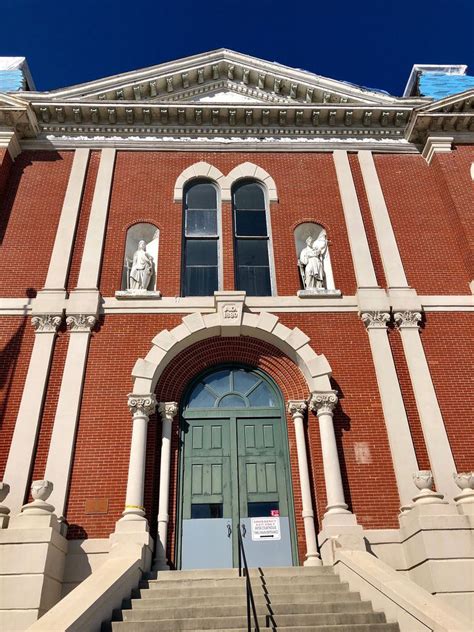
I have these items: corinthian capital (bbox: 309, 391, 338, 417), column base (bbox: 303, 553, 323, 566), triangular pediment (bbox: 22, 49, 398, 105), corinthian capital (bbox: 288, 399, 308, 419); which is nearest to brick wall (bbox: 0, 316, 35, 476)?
corinthian capital (bbox: 288, 399, 308, 419)

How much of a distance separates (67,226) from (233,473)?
6.75 meters

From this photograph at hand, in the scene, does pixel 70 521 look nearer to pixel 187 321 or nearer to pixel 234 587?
pixel 234 587

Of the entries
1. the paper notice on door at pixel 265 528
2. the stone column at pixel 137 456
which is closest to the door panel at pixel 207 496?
the paper notice on door at pixel 265 528

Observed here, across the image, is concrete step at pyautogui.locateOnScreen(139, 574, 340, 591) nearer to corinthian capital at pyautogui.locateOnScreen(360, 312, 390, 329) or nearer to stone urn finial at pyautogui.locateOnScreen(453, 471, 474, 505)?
stone urn finial at pyautogui.locateOnScreen(453, 471, 474, 505)

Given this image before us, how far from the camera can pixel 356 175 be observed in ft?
44.6

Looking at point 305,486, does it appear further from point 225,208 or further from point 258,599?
point 225,208

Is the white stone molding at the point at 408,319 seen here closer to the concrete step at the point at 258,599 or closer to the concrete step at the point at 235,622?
the concrete step at the point at 258,599

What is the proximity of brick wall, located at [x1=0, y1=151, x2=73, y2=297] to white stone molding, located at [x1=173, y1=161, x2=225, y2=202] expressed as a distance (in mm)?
2850

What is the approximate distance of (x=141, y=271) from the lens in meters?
11.8

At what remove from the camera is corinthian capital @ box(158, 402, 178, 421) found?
1021 cm

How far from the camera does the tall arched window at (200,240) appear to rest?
483 inches

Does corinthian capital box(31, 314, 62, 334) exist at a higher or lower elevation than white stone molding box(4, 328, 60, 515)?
higher

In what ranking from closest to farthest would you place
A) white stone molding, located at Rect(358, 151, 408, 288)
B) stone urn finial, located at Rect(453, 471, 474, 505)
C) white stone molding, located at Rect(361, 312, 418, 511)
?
stone urn finial, located at Rect(453, 471, 474, 505) → white stone molding, located at Rect(361, 312, 418, 511) → white stone molding, located at Rect(358, 151, 408, 288)

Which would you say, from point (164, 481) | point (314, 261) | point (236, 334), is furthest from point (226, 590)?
point (314, 261)
